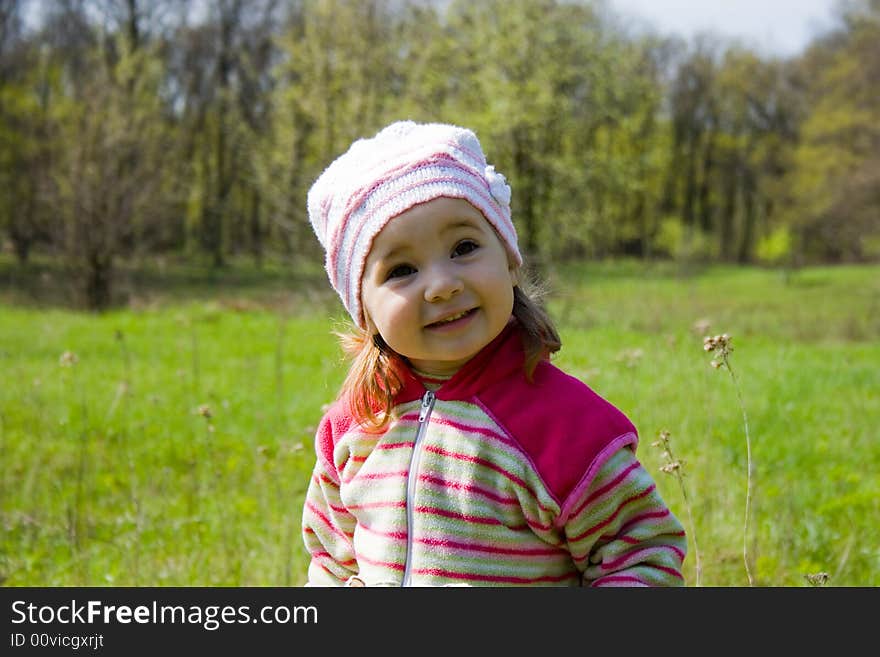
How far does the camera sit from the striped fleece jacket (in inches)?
69.9

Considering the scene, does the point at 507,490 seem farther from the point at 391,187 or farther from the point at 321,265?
the point at 321,265

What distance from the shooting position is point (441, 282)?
182cm

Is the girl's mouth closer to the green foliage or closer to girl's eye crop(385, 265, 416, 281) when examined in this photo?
girl's eye crop(385, 265, 416, 281)

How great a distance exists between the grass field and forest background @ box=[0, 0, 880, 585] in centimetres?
3

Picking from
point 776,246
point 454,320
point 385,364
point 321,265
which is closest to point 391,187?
point 454,320

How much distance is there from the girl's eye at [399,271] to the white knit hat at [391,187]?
6 centimetres

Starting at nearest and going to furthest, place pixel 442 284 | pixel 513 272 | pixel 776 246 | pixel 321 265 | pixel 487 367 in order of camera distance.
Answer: pixel 442 284 → pixel 487 367 → pixel 513 272 → pixel 321 265 → pixel 776 246

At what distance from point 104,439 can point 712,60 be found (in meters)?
39.6

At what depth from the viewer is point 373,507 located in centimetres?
195

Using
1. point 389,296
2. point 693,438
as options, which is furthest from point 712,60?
point 389,296

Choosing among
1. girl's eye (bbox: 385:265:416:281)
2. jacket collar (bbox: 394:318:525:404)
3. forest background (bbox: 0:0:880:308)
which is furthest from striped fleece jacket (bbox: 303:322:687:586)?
forest background (bbox: 0:0:880:308)

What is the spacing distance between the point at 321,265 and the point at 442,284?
13244 mm
